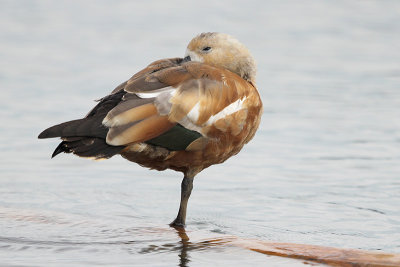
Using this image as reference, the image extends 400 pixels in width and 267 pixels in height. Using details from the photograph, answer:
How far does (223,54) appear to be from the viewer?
769 centimetres

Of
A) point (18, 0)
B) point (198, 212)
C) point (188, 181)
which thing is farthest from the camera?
point (18, 0)

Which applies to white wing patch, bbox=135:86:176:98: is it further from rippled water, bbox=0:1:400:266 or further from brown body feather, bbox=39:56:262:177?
rippled water, bbox=0:1:400:266

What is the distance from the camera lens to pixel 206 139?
688 centimetres

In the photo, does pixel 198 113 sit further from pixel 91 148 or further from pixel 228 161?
pixel 228 161

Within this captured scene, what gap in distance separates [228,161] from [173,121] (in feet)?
12.1

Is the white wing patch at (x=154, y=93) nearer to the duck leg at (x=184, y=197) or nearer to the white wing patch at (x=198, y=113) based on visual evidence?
the white wing patch at (x=198, y=113)

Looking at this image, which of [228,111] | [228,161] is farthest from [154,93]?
[228,161]

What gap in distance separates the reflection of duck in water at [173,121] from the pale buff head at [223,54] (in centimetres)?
19

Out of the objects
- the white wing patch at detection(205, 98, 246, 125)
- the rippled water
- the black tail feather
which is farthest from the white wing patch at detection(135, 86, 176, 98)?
the rippled water

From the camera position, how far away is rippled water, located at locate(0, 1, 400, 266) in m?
6.82

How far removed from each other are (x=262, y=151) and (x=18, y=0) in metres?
8.84

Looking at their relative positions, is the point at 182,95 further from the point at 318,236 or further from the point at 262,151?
the point at 262,151

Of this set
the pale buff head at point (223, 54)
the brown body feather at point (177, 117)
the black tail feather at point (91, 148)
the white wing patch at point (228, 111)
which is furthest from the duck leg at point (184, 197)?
the black tail feather at point (91, 148)

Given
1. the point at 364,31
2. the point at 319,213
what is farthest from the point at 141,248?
the point at 364,31
